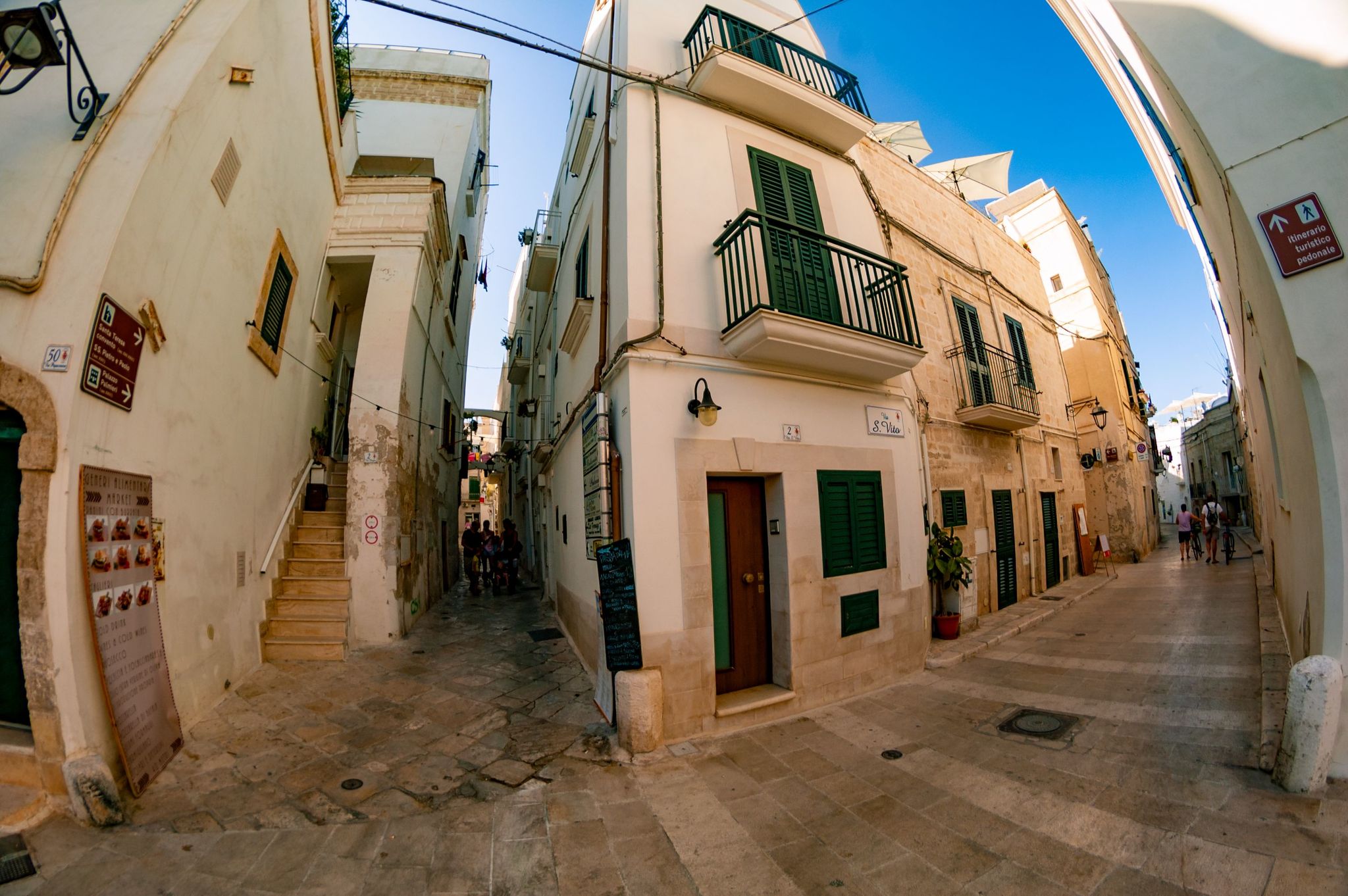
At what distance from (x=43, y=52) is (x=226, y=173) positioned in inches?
69.9

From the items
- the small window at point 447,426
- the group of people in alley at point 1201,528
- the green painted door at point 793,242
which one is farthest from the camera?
the group of people in alley at point 1201,528

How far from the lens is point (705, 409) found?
4898mm

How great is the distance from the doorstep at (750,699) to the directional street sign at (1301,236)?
508cm

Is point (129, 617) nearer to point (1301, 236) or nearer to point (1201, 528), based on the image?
point (1301, 236)

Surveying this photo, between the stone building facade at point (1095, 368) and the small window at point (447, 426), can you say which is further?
the stone building facade at point (1095, 368)

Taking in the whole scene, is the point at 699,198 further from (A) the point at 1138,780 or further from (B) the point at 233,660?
(B) the point at 233,660

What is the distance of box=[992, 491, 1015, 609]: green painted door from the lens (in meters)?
9.58

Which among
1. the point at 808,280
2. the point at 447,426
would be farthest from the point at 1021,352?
the point at 447,426

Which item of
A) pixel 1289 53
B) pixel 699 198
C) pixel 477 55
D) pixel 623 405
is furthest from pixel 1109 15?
pixel 477 55

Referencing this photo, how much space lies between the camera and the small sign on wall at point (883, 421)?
6.39 m

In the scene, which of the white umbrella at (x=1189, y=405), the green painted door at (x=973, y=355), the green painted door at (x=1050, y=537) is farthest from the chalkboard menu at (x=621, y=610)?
the white umbrella at (x=1189, y=405)

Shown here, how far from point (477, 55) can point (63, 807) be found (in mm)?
18349

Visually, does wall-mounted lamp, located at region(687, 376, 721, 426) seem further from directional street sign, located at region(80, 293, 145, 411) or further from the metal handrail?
the metal handrail

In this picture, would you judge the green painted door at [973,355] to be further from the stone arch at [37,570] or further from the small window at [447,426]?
the small window at [447,426]
